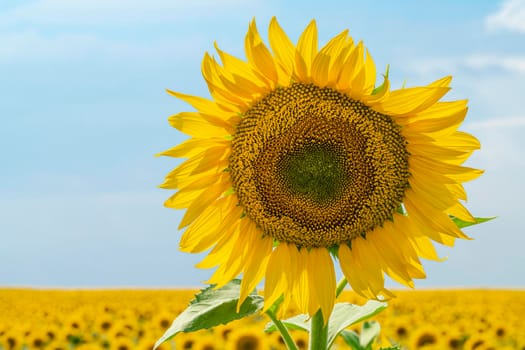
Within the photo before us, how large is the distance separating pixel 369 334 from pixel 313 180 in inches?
64.7

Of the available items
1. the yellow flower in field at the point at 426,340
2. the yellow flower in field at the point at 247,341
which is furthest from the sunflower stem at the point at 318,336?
the yellow flower in field at the point at 426,340

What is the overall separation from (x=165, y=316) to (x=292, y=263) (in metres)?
6.04

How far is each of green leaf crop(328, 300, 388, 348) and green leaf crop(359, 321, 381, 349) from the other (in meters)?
0.76

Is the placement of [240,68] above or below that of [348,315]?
above

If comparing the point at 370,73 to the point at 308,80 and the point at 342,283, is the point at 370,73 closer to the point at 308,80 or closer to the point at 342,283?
the point at 308,80

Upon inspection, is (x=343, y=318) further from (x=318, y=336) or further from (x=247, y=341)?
(x=247, y=341)

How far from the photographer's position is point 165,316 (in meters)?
8.68

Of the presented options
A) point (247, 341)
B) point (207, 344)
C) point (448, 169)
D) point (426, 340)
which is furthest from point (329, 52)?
A: point (426, 340)

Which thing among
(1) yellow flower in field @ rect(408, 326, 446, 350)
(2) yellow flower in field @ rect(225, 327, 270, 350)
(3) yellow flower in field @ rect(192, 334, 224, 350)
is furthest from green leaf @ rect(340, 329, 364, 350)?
(1) yellow flower in field @ rect(408, 326, 446, 350)

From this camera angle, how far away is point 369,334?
424 cm

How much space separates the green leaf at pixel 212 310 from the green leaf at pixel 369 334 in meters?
1.27

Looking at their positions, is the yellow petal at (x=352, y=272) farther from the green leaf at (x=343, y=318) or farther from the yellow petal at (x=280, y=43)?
the yellow petal at (x=280, y=43)

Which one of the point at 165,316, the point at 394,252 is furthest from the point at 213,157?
the point at 165,316

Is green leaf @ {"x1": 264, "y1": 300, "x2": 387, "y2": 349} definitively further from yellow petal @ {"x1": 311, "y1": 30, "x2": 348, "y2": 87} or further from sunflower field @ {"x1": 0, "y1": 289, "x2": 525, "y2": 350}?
sunflower field @ {"x1": 0, "y1": 289, "x2": 525, "y2": 350}
